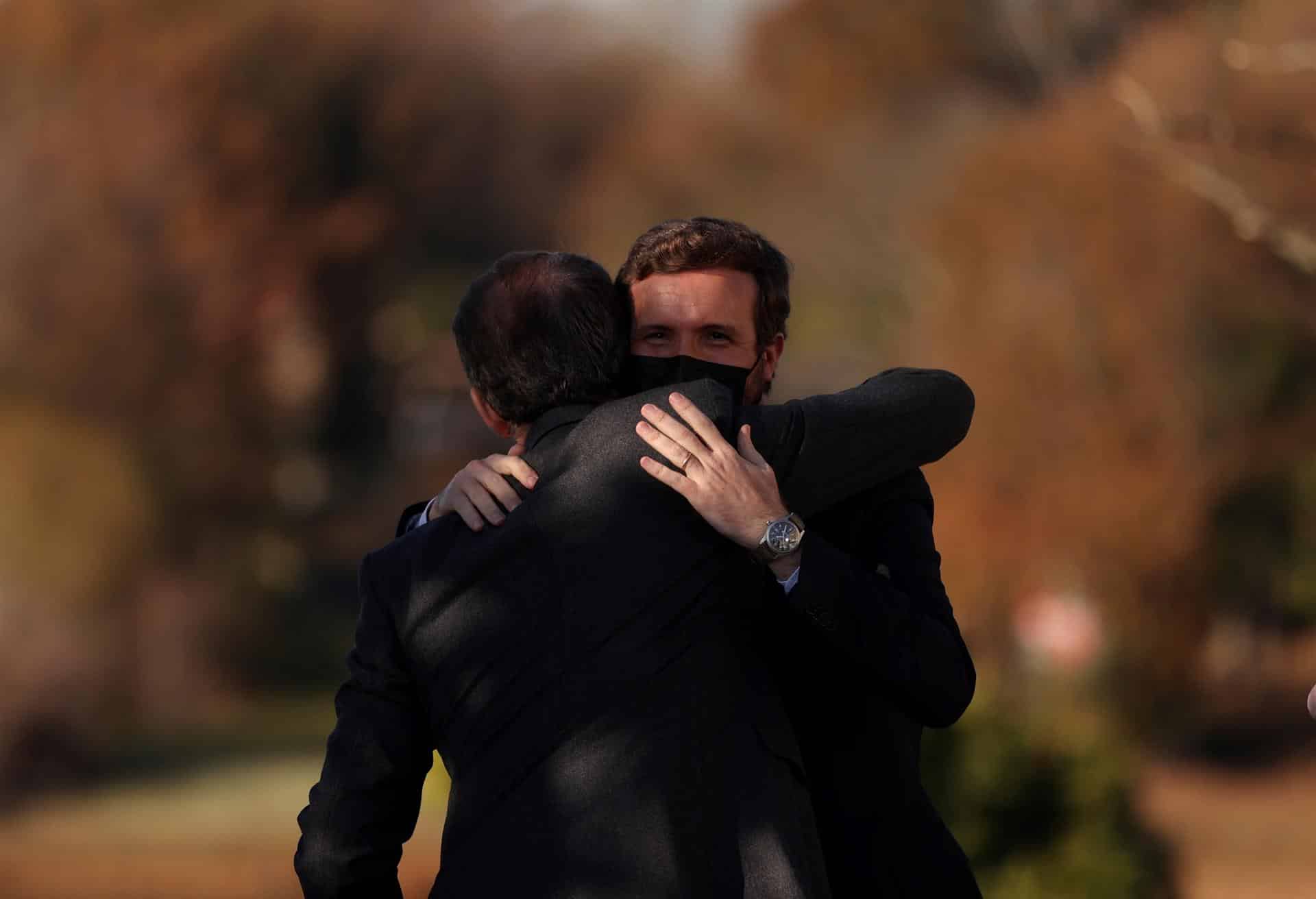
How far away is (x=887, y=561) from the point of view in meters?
1.95

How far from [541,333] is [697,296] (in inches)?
11.1

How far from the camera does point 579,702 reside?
1.73 m

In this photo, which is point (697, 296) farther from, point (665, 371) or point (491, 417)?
point (491, 417)

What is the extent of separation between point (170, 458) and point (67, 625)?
1630 mm

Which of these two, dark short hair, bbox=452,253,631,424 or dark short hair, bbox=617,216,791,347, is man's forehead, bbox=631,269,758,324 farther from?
dark short hair, bbox=452,253,631,424

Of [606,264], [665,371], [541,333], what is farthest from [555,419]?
[606,264]

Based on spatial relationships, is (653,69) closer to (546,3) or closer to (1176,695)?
(546,3)

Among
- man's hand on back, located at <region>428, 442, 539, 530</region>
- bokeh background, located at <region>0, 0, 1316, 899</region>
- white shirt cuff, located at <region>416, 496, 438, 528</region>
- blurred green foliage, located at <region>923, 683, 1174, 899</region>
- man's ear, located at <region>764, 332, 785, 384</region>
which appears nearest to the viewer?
man's hand on back, located at <region>428, 442, 539, 530</region>

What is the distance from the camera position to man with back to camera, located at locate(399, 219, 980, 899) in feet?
5.89

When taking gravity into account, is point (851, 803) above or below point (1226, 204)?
below

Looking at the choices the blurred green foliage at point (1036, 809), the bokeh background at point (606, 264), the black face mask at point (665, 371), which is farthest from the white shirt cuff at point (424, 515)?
the bokeh background at point (606, 264)

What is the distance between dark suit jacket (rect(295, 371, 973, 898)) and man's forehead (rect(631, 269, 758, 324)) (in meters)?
0.23

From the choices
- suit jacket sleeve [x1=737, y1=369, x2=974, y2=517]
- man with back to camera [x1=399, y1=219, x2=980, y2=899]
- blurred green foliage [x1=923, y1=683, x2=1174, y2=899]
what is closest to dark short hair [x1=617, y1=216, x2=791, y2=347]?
man with back to camera [x1=399, y1=219, x2=980, y2=899]

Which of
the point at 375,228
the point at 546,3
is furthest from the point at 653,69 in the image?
the point at 375,228
